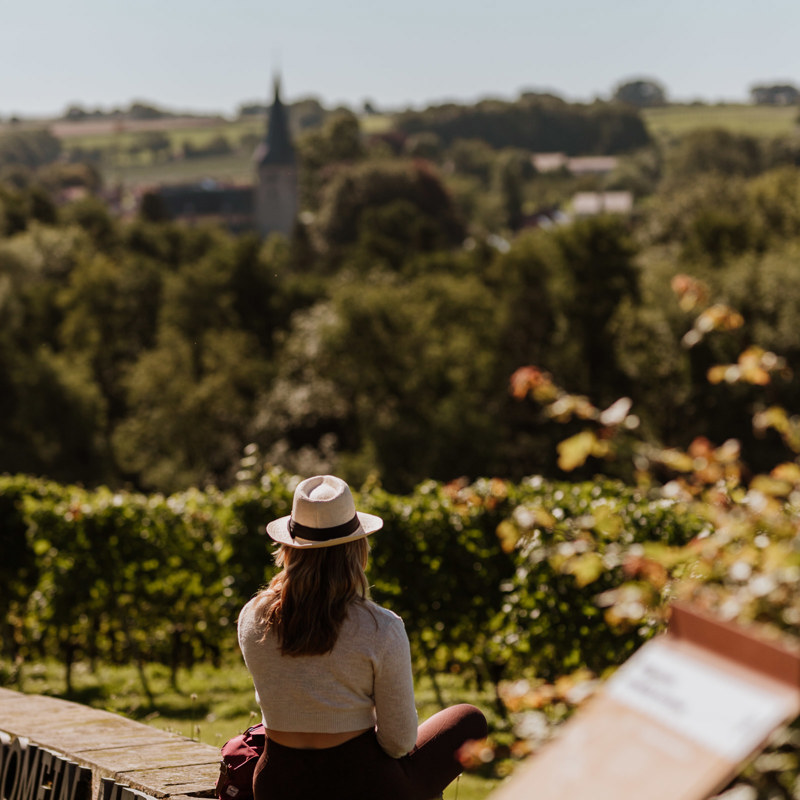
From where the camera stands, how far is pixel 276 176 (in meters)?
110

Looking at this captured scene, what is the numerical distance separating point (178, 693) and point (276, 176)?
344 ft

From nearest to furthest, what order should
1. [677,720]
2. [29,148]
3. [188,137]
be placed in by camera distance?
1. [677,720]
2. [29,148]
3. [188,137]

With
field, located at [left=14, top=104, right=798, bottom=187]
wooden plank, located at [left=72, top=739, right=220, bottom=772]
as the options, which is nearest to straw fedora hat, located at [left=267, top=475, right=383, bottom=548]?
wooden plank, located at [left=72, top=739, right=220, bottom=772]

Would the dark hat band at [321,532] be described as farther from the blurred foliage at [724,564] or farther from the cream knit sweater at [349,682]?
the blurred foliage at [724,564]

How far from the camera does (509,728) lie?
27.1 feet

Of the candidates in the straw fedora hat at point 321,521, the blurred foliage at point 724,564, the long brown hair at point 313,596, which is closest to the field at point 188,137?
the straw fedora hat at point 321,521

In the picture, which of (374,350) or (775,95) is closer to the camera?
(374,350)

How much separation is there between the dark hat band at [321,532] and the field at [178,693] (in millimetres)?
3840

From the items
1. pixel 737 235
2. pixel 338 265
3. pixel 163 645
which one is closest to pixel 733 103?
pixel 338 265

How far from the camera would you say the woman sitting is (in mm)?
3363

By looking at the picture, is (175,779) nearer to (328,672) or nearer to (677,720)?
(328,672)

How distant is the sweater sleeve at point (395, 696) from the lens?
3.37 metres

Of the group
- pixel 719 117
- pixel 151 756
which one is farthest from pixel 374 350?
pixel 719 117

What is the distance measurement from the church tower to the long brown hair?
97.2m
